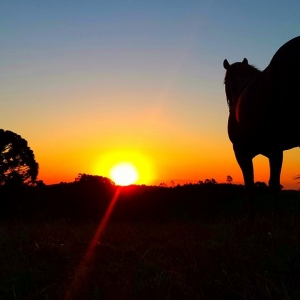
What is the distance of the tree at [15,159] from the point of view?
2181 cm

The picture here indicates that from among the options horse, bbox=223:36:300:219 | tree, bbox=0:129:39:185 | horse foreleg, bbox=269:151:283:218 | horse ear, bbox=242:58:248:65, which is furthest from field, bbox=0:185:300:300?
tree, bbox=0:129:39:185

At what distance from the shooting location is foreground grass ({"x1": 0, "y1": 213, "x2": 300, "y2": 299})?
2.92 m

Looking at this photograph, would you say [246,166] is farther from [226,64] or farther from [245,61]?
[245,61]

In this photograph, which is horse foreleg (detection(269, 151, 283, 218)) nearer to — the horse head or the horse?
the horse

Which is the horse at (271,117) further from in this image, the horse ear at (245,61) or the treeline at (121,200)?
the treeline at (121,200)

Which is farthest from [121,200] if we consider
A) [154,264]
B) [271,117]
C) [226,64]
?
Answer: [154,264]

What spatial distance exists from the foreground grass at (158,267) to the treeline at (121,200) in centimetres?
535

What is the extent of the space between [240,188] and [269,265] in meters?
11.0

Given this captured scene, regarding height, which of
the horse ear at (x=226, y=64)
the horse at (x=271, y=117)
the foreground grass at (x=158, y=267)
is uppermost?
the horse ear at (x=226, y=64)

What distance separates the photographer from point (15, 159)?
22.4 meters

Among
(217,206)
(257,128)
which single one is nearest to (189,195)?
(217,206)

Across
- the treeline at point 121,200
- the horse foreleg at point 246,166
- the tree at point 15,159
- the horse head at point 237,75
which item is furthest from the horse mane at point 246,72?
the tree at point 15,159

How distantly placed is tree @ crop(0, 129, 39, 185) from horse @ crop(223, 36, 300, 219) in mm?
16064

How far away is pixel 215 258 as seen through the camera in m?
3.64
